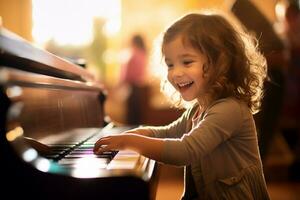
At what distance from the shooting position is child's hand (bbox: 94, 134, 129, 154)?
4.61 feet

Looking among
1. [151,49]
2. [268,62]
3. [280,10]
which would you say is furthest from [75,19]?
[268,62]

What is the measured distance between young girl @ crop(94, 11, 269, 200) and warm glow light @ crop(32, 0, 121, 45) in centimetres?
649

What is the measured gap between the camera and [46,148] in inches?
55.1

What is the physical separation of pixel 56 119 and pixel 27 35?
4527mm

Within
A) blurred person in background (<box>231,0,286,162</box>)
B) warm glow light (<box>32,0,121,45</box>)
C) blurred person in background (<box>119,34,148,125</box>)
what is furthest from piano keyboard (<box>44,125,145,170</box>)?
warm glow light (<box>32,0,121,45</box>)

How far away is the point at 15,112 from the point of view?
1.08 meters

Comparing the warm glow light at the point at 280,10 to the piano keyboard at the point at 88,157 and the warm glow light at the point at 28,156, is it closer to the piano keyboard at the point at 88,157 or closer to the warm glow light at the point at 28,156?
the piano keyboard at the point at 88,157

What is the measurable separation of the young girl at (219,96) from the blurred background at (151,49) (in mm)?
457

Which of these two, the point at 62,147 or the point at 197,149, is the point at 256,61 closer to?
the point at 197,149

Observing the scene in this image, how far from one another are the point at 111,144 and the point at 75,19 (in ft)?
27.4

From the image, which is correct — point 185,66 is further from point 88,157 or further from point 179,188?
point 179,188

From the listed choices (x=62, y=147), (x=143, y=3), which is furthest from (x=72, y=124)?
(x=143, y=3)

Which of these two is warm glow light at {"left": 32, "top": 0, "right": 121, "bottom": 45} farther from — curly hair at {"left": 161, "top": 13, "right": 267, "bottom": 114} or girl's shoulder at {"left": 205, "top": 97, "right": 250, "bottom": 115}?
girl's shoulder at {"left": 205, "top": 97, "right": 250, "bottom": 115}

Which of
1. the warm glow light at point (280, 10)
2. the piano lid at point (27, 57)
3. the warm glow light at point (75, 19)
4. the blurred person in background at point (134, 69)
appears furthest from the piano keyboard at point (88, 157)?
the warm glow light at point (75, 19)
